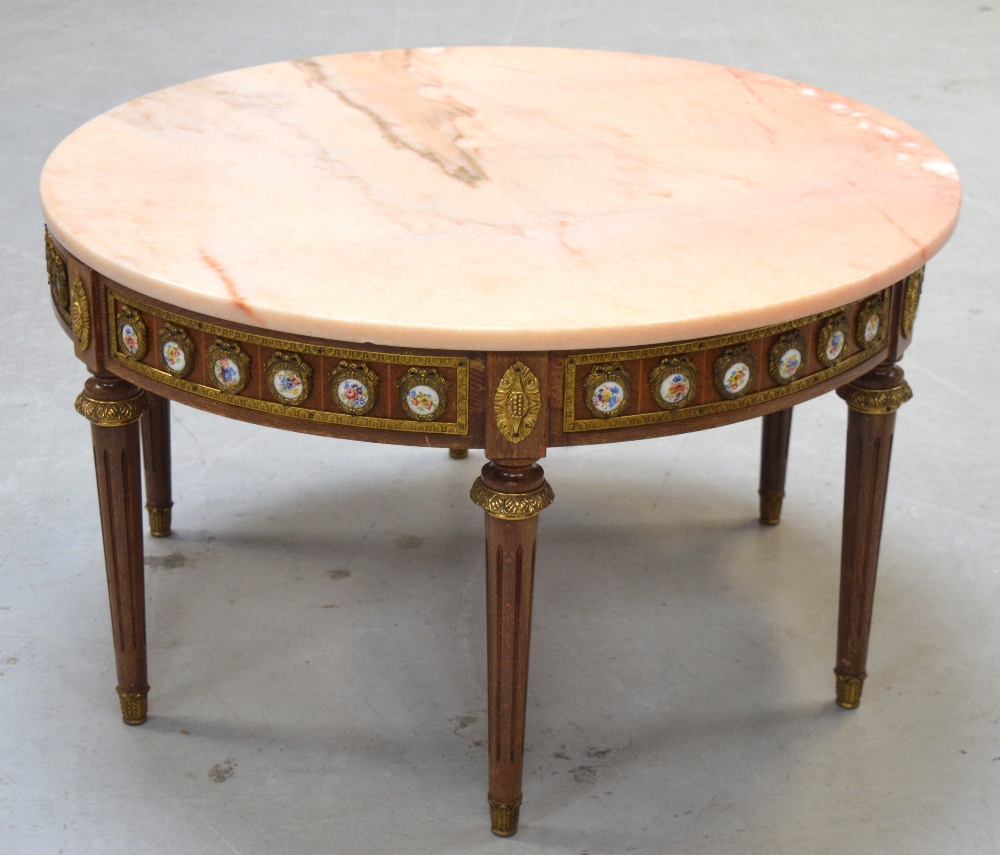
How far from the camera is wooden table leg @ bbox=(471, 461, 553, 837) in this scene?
6.50ft

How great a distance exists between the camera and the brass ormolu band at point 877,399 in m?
2.32

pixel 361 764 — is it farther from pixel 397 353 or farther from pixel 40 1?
pixel 40 1

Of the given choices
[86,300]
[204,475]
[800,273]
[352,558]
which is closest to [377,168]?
[86,300]

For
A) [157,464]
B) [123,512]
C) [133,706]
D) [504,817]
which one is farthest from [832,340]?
[157,464]

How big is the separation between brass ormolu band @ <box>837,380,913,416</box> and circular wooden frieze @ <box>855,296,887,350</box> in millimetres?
161

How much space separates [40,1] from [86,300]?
4.98 m

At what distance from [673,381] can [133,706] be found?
115 cm

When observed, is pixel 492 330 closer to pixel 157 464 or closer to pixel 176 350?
pixel 176 350

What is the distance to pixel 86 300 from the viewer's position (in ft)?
6.93

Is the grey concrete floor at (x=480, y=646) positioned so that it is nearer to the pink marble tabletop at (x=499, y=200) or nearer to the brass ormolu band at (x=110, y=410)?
the brass ormolu band at (x=110, y=410)

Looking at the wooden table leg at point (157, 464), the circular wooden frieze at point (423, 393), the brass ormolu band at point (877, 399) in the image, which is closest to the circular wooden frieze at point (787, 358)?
the brass ormolu band at point (877, 399)

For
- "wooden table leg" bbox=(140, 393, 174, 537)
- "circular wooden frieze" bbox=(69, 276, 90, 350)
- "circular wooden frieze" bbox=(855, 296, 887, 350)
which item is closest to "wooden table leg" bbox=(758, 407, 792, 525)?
"circular wooden frieze" bbox=(855, 296, 887, 350)

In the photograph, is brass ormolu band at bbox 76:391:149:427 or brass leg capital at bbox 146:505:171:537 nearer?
brass ormolu band at bbox 76:391:149:427

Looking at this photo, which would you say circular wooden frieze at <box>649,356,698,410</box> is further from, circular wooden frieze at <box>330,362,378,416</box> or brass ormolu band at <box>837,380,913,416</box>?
brass ormolu band at <box>837,380,913,416</box>
